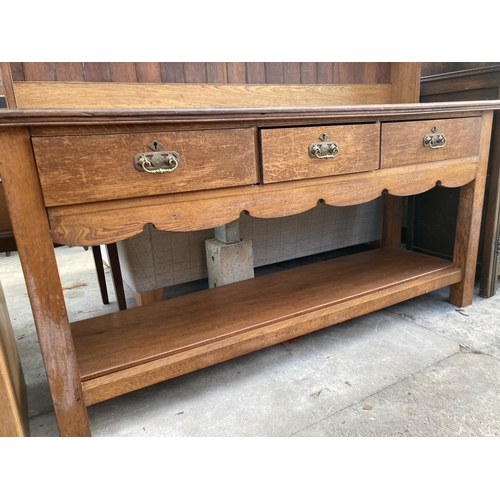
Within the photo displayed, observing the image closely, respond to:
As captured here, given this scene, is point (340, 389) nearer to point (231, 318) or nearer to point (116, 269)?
point (231, 318)

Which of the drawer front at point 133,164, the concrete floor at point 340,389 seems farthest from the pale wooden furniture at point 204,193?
the concrete floor at point 340,389

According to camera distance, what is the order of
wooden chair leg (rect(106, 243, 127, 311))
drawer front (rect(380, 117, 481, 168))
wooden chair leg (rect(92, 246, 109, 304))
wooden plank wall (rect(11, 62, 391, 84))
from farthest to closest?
1. wooden chair leg (rect(92, 246, 109, 304))
2. wooden chair leg (rect(106, 243, 127, 311))
3. wooden plank wall (rect(11, 62, 391, 84))
4. drawer front (rect(380, 117, 481, 168))

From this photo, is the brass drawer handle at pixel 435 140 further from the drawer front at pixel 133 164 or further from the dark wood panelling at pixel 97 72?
the dark wood panelling at pixel 97 72

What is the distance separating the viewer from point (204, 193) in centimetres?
106

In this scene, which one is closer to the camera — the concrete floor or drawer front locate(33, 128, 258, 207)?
drawer front locate(33, 128, 258, 207)

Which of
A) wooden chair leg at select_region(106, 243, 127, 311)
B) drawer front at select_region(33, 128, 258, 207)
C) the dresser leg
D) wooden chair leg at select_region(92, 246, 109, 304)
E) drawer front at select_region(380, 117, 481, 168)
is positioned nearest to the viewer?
drawer front at select_region(33, 128, 258, 207)

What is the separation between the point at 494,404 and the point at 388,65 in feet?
5.98

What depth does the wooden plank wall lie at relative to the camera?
1.45m

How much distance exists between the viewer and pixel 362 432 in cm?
107

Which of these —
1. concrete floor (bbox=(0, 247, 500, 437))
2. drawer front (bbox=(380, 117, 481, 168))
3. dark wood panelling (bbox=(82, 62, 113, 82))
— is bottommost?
concrete floor (bbox=(0, 247, 500, 437))

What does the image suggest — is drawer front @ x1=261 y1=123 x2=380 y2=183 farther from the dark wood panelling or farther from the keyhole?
the dark wood panelling

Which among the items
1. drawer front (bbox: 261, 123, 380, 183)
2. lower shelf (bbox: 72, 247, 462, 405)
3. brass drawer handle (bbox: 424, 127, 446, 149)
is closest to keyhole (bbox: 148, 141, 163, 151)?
drawer front (bbox: 261, 123, 380, 183)

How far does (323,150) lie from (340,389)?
0.77 m

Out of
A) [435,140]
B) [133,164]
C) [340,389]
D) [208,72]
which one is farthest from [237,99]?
[340,389]
